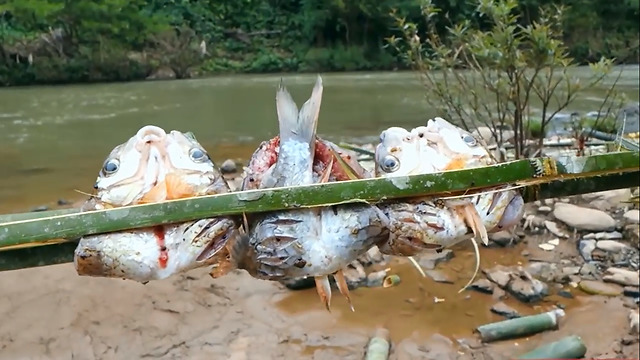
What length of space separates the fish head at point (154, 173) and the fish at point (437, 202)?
37 cm

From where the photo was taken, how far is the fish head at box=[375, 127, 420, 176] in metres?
1.45

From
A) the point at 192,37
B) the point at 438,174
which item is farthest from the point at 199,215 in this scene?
the point at 192,37

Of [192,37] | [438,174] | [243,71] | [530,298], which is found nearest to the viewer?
[438,174]

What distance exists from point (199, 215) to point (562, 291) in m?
3.83

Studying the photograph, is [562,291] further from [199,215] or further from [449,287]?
[199,215]

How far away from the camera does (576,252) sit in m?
5.04

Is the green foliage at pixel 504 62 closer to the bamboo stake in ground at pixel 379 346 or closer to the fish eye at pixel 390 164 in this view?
the bamboo stake in ground at pixel 379 346

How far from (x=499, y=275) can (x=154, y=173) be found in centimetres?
375

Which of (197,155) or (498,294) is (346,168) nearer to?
(197,155)

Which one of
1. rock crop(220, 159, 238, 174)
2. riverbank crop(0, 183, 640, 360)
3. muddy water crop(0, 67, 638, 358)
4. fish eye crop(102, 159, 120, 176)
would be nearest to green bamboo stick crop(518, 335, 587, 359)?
riverbank crop(0, 183, 640, 360)

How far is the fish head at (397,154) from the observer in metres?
1.45

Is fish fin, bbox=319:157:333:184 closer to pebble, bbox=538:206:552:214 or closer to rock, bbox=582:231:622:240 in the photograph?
rock, bbox=582:231:622:240

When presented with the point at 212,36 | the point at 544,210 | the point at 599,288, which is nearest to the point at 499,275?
the point at 599,288

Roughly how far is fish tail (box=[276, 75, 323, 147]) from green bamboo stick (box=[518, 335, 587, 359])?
2.84 meters
